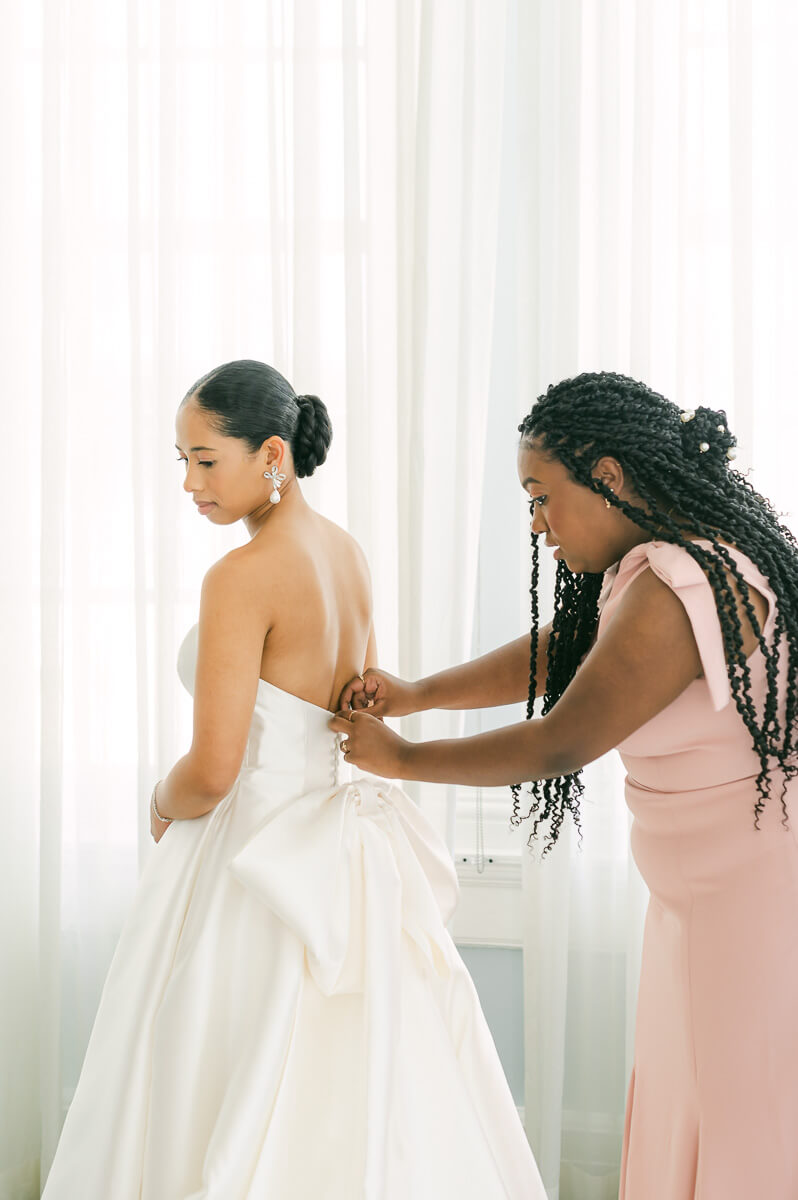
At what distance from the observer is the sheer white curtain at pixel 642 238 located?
2049 mm

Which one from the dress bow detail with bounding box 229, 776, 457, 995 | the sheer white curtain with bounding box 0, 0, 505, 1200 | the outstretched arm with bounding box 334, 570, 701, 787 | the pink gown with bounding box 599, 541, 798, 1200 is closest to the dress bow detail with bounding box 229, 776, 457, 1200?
the dress bow detail with bounding box 229, 776, 457, 995

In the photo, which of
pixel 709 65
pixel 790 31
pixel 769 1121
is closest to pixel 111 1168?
pixel 769 1121

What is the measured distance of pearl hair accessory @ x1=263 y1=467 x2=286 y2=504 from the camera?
1.51 m

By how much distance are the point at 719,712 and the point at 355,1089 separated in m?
0.70

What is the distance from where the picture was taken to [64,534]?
225 centimetres

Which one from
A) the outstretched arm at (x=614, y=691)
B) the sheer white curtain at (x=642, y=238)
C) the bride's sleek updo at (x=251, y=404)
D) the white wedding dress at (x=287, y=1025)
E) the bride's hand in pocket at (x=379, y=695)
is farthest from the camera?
the sheer white curtain at (x=642, y=238)

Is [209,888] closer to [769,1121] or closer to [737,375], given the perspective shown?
[769,1121]

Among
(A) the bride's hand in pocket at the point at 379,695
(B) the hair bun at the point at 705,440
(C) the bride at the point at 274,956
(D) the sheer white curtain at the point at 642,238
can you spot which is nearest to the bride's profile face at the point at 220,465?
(C) the bride at the point at 274,956

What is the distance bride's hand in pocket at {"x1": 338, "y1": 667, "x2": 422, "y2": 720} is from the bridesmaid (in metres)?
0.20

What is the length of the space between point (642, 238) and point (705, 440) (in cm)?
87

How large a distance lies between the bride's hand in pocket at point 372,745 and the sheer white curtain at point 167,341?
64 centimetres

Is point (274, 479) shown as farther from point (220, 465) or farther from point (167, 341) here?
point (167, 341)

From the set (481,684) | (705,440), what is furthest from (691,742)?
(481,684)

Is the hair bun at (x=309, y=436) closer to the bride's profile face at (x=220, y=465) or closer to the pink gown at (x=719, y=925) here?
the bride's profile face at (x=220, y=465)
